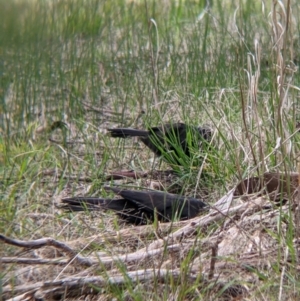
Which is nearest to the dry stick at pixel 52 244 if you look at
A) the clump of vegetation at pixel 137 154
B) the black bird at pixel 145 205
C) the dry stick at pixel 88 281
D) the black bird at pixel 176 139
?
the clump of vegetation at pixel 137 154

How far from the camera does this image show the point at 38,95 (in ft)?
14.4

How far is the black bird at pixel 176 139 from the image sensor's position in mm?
3084

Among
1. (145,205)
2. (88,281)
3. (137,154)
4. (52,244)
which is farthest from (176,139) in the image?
(88,281)

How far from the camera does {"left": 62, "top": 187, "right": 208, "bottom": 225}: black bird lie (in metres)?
2.53

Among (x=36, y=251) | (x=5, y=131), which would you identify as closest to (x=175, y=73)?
(x=5, y=131)

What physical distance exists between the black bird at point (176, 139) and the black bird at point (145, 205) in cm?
49

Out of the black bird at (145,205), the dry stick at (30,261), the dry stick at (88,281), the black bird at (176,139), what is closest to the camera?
the dry stick at (88,281)

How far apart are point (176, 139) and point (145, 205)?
2.12 ft

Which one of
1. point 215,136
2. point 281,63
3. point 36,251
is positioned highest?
point 281,63

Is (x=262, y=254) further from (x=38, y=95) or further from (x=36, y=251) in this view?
(x=38, y=95)

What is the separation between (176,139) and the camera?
3117 millimetres

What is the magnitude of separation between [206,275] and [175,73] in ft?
8.47

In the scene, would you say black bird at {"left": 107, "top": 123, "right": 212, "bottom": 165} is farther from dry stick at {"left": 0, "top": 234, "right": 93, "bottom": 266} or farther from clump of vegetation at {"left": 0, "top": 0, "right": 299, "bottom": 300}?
dry stick at {"left": 0, "top": 234, "right": 93, "bottom": 266}

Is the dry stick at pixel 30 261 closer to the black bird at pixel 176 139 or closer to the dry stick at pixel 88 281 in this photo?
the dry stick at pixel 88 281
